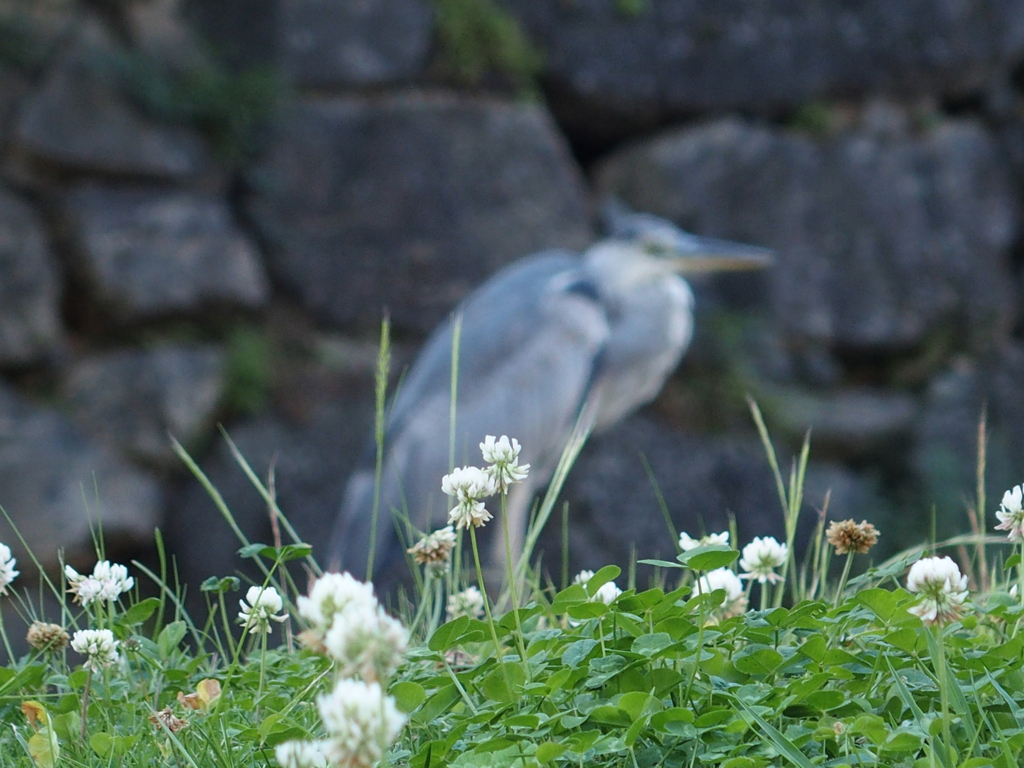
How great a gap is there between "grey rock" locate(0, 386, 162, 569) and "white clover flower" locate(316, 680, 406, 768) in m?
3.25

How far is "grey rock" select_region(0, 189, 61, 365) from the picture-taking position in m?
3.64

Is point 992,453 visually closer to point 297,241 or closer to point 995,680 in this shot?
point 297,241

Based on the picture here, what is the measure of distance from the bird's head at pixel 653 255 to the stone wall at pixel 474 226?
60cm

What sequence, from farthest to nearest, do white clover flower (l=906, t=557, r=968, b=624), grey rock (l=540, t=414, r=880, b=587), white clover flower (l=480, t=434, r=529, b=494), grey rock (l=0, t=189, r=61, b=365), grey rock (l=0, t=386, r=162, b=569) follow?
grey rock (l=540, t=414, r=880, b=587) → grey rock (l=0, t=189, r=61, b=365) → grey rock (l=0, t=386, r=162, b=569) → white clover flower (l=480, t=434, r=529, b=494) → white clover flower (l=906, t=557, r=968, b=624)

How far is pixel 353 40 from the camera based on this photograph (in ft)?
13.6

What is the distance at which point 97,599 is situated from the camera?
2.94 ft

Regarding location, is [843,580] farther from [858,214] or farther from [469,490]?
[858,214]

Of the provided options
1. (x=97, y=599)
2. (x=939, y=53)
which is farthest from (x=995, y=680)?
(x=939, y=53)

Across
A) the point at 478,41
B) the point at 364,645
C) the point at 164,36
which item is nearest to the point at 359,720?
the point at 364,645

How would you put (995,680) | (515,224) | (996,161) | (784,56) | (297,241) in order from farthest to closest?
(996,161) < (784,56) < (515,224) < (297,241) < (995,680)

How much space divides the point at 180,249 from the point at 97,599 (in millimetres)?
3156

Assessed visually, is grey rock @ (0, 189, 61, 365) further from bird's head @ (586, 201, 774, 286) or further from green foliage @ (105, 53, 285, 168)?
bird's head @ (586, 201, 774, 286)

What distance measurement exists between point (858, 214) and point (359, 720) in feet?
15.5

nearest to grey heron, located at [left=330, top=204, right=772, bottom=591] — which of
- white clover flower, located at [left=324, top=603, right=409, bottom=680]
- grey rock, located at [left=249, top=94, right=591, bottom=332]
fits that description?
grey rock, located at [left=249, top=94, right=591, bottom=332]
